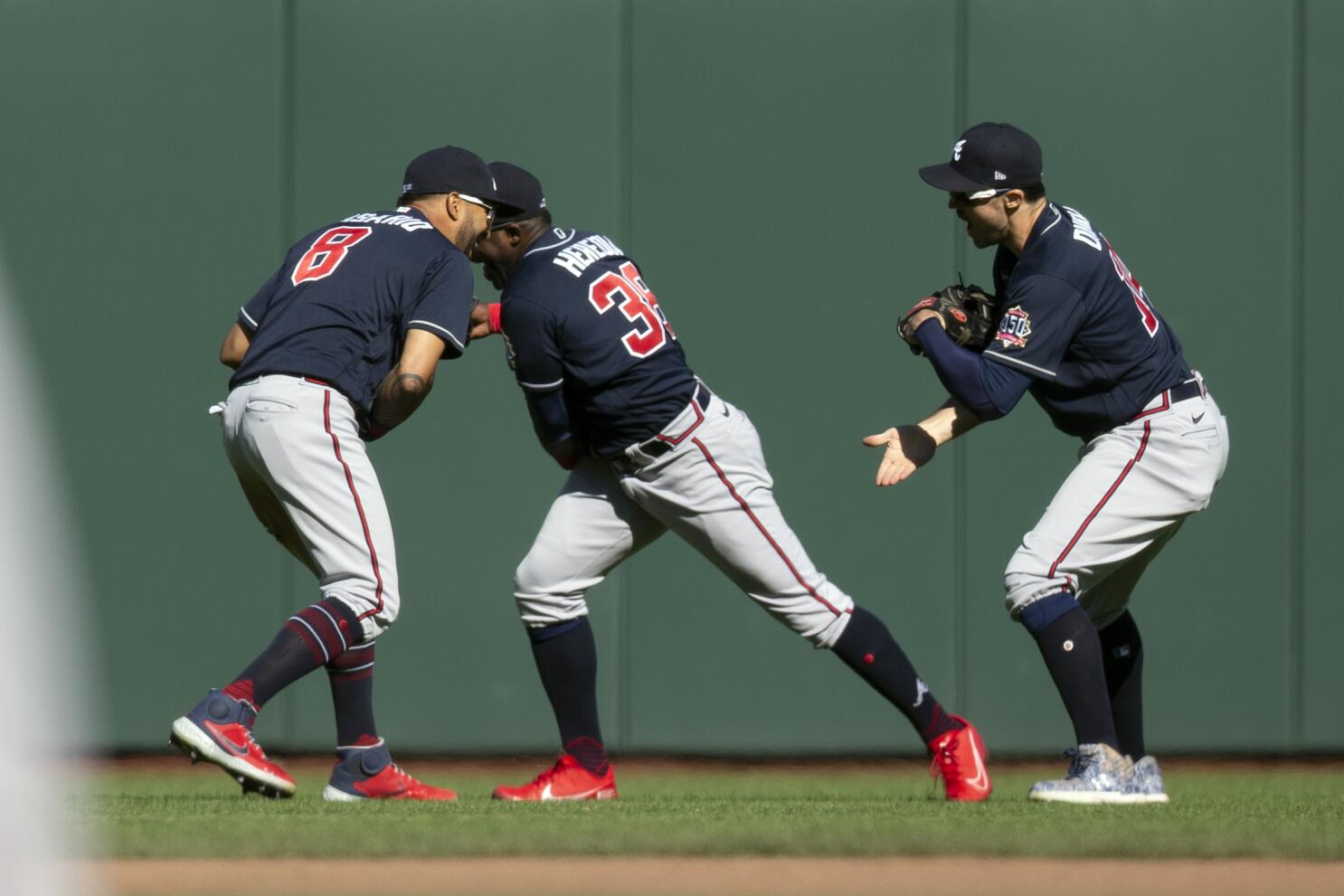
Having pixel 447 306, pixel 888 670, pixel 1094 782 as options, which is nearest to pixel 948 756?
pixel 888 670

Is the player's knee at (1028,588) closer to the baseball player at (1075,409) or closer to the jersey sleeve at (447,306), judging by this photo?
the baseball player at (1075,409)

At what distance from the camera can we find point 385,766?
4.40 metres

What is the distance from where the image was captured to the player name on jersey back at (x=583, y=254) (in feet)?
14.4

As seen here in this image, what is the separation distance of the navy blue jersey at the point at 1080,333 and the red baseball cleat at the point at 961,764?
0.88m

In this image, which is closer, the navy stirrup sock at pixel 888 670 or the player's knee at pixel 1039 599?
the player's knee at pixel 1039 599

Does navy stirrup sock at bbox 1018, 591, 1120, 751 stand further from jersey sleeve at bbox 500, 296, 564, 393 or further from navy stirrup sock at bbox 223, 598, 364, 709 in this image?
navy stirrup sock at bbox 223, 598, 364, 709

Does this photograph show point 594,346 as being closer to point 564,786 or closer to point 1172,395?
point 564,786

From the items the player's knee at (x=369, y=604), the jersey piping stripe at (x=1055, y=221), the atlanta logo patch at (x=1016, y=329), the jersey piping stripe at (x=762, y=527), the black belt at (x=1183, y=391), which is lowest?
the player's knee at (x=369, y=604)

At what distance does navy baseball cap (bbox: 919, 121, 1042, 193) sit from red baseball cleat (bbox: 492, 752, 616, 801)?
6.06 ft

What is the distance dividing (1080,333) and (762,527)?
953 mm

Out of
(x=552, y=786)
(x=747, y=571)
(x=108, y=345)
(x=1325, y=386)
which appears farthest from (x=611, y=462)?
(x=1325, y=386)

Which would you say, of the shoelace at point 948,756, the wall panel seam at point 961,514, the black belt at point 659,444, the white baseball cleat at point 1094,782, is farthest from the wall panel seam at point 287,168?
the white baseball cleat at point 1094,782

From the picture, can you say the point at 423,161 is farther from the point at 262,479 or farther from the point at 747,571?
the point at 747,571

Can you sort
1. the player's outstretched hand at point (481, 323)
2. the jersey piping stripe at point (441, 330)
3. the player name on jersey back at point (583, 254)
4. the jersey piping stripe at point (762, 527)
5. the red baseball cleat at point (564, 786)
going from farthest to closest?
1. the player's outstretched hand at point (481, 323)
2. the red baseball cleat at point (564, 786)
3. the player name on jersey back at point (583, 254)
4. the jersey piping stripe at point (762, 527)
5. the jersey piping stripe at point (441, 330)
